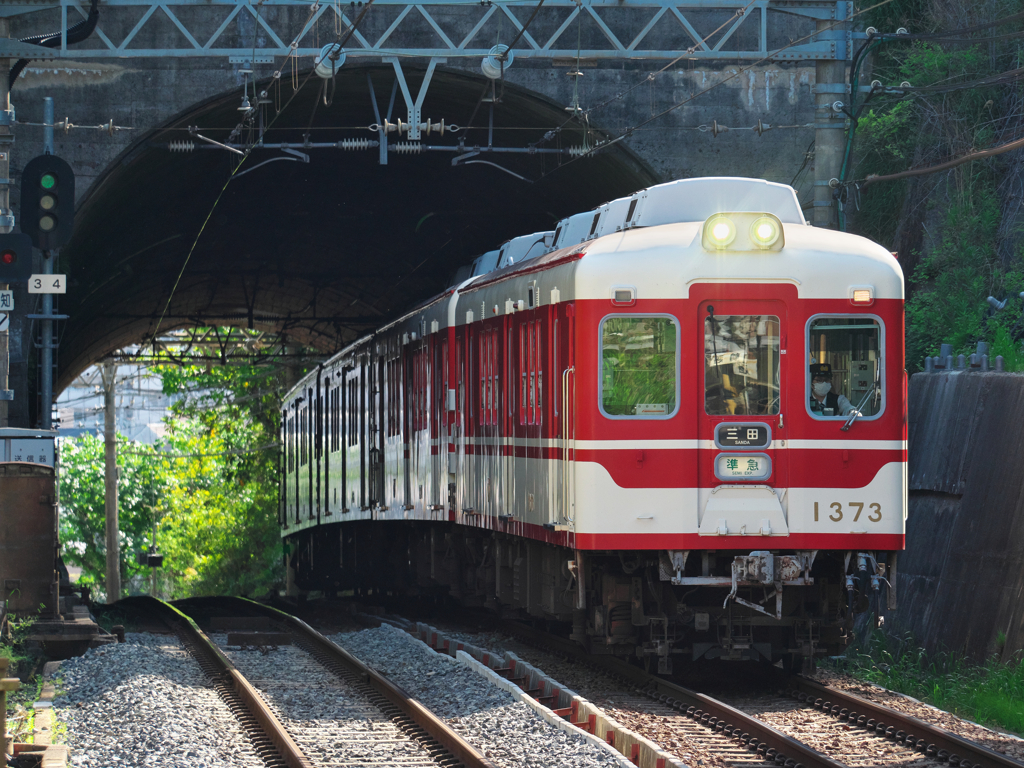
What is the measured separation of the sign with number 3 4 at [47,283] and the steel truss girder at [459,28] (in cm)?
301

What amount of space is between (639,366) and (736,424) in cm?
78

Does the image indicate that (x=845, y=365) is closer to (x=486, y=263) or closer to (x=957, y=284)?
(x=486, y=263)

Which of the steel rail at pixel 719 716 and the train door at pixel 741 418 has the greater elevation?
the train door at pixel 741 418

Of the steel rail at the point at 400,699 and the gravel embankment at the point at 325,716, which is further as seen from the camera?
the gravel embankment at the point at 325,716

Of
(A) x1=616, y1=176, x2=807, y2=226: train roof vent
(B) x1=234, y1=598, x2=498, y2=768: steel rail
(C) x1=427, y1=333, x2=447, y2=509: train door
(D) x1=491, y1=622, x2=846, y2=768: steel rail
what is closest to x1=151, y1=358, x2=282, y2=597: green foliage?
(B) x1=234, y1=598, x2=498, y2=768: steel rail

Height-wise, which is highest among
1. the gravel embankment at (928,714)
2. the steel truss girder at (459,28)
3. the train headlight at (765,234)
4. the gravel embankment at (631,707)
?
the steel truss girder at (459,28)

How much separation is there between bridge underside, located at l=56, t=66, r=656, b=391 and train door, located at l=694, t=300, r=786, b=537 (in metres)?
8.55

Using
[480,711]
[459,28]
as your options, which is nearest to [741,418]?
[480,711]

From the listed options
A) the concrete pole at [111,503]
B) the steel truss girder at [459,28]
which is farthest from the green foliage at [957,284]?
the concrete pole at [111,503]

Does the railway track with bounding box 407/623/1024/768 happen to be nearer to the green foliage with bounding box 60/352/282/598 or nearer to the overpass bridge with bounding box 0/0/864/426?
the overpass bridge with bounding box 0/0/864/426

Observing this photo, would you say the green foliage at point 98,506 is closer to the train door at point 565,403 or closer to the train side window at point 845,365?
the train door at point 565,403

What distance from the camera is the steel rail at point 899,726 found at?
7.66 metres

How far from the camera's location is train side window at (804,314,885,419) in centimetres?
1010

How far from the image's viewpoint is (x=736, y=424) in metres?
10.0
